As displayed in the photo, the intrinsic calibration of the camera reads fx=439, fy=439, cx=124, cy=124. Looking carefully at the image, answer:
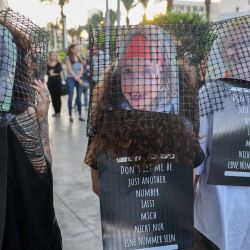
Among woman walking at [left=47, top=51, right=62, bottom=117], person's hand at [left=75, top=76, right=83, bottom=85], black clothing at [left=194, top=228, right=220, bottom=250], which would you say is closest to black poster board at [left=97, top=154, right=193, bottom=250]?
black clothing at [left=194, top=228, right=220, bottom=250]

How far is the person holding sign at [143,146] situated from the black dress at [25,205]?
0.23m

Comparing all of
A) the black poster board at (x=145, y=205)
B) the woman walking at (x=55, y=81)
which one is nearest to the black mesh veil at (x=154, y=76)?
the black poster board at (x=145, y=205)

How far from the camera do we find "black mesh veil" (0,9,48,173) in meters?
1.55

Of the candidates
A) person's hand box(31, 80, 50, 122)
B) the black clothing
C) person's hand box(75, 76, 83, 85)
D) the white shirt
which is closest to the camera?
person's hand box(31, 80, 50, 122)

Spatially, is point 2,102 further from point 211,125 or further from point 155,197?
point 211,125

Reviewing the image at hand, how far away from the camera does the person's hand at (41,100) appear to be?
1713 millimetres

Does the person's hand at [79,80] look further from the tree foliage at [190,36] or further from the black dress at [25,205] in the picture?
the tree foliage at [190,36]

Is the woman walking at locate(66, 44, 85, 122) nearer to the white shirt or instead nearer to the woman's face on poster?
the white shirt

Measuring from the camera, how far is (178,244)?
1.80 m

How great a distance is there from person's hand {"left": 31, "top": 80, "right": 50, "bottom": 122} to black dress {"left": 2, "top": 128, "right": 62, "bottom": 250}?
14cm

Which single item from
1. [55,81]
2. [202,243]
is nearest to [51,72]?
[55,81]

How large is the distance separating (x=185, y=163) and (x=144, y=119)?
0.28 meters

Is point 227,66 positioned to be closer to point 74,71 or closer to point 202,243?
point 202,243

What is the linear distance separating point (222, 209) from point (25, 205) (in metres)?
0.88
